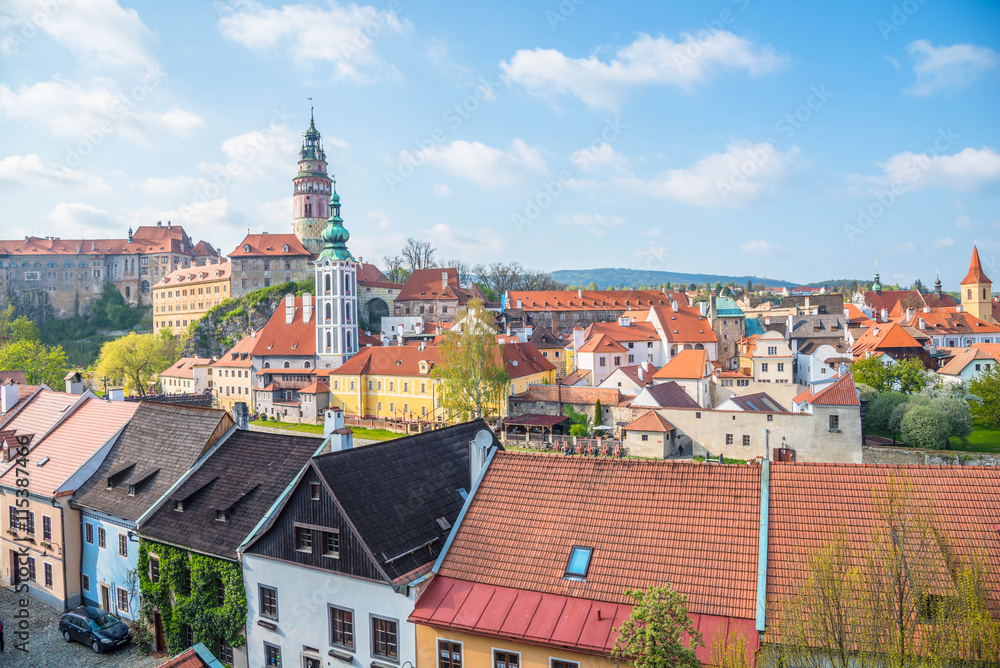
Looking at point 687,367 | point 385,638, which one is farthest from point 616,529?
point 687,367

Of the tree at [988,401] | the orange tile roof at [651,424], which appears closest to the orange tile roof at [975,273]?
the tree at [988,401]

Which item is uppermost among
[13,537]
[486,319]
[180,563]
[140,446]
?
[486,319]

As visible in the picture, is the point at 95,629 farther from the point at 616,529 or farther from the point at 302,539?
the point at 616,529

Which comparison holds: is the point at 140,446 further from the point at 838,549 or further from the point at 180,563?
the point at 838,549

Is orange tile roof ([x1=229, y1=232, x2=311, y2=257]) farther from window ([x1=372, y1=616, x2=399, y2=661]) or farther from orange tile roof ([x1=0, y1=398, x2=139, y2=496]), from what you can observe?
window ([x1=372, y1=616, x2=399, y2=661])

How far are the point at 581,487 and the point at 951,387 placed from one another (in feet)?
149

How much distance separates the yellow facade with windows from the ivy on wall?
5609mm

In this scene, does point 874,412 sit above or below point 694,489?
below

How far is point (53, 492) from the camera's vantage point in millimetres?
21359

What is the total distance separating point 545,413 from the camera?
48125 millimetres

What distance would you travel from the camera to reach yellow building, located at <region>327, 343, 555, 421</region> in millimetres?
50844

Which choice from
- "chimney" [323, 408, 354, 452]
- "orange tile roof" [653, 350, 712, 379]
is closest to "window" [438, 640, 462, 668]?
"chimney" [323, 408, 354, 452]

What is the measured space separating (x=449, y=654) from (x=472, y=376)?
1367 inches

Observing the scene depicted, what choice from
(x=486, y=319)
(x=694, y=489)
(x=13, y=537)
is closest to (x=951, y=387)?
(x=486, y=319)
